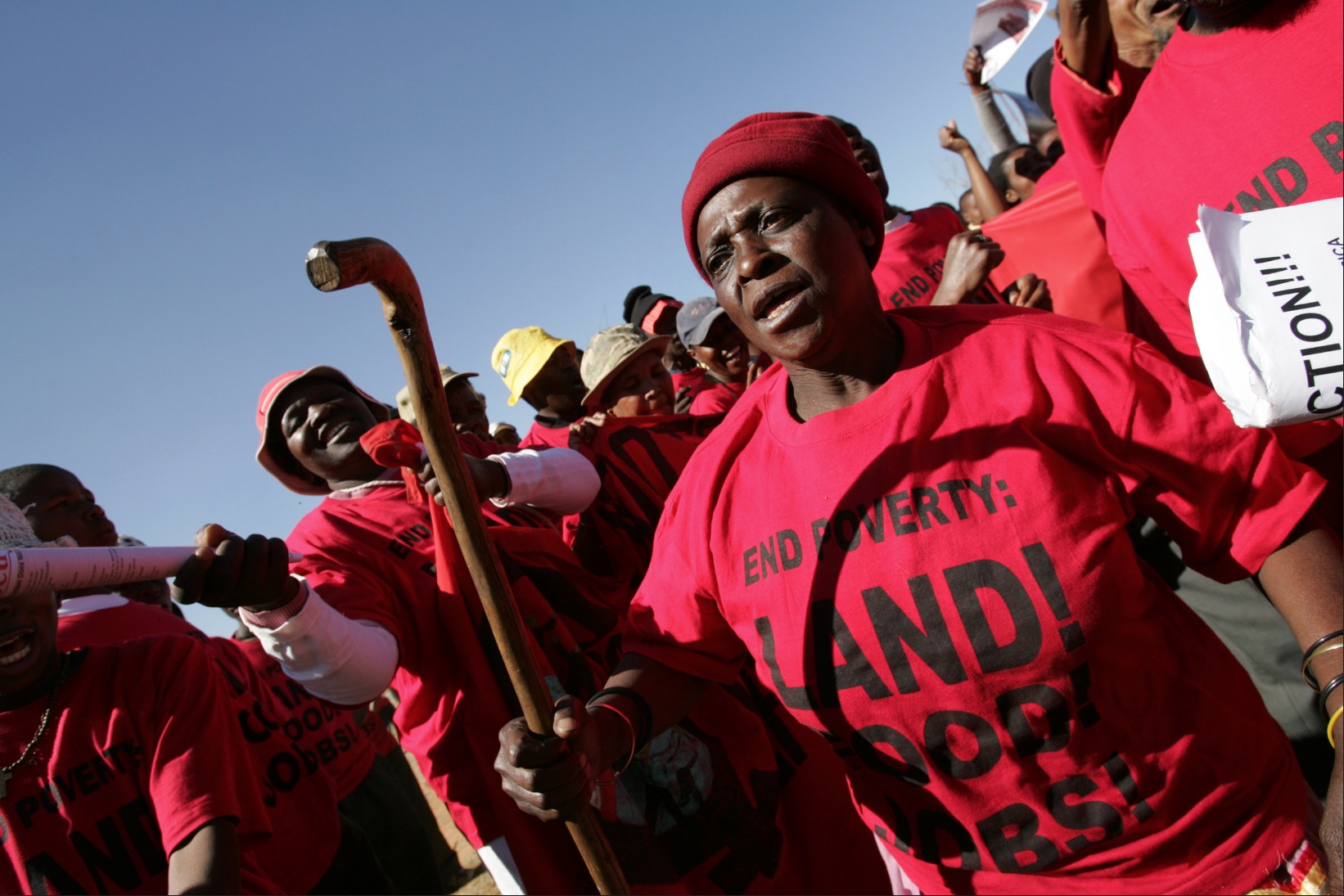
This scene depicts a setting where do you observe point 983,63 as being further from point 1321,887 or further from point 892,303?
point 1321,887

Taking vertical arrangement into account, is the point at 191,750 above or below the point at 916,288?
below

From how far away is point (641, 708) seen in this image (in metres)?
1.98

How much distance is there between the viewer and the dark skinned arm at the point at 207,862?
218cm

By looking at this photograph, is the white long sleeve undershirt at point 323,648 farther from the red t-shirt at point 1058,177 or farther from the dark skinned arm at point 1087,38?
the red t-shirt at point 1058,177

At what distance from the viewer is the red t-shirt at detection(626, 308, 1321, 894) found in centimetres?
154

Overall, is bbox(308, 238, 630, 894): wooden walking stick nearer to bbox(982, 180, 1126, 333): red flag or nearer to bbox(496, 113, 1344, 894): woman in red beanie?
bbox(496, 113, 1344, 894): woman in red beanie

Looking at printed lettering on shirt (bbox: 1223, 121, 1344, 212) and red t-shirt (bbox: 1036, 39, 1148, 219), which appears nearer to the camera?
printed lettering on shirt (bbox: 1223, 121, 1344, 212)

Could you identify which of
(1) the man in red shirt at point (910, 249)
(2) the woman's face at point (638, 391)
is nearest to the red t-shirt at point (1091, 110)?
(1) the man in red shirt at point (910, 249)

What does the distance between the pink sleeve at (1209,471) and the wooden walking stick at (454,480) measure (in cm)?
123

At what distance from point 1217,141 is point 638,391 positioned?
2.97m

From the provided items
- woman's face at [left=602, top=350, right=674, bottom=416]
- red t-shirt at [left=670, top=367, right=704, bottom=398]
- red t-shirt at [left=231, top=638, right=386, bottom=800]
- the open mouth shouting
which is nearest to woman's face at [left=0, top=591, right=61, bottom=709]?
the open mouth shouting

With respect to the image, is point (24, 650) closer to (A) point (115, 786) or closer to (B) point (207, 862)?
(A) point (115, 786)

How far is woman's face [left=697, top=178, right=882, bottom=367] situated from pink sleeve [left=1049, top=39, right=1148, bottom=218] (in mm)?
1135

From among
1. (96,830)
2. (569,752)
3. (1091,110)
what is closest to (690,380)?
(1091,110)
